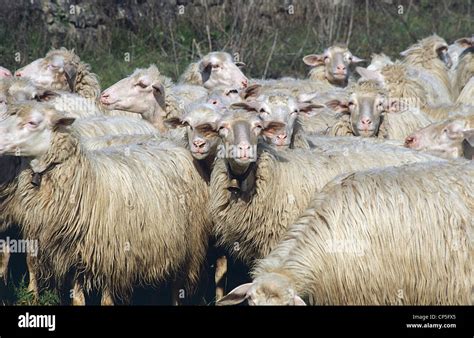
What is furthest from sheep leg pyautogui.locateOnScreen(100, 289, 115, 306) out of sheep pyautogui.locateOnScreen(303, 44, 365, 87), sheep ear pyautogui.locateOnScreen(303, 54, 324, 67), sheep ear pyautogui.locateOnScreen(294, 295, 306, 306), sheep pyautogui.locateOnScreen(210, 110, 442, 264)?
sheep ear pyautogui.locateOnScreen(303, 54, 324, 67)

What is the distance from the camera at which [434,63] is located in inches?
461

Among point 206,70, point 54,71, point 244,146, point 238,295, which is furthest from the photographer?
point 206,70

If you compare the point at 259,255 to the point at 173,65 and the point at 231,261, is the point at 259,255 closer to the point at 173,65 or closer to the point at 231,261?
the point at 231,261

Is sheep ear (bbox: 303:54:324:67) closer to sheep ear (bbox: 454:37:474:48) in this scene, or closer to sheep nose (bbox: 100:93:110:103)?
sheep ear (bbox: 454:37:474:48)

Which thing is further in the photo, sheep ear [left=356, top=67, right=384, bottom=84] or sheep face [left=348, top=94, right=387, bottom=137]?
sheep ear [left=356, top=67, right=384, bottom=84]

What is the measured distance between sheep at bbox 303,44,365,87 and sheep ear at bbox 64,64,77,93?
8.74 ft

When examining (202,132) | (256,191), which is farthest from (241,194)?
(202,132)

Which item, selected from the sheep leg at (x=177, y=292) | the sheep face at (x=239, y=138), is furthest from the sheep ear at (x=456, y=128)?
the sheep leg at (x=177, y=292)

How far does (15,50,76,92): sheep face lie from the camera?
977 centimetres

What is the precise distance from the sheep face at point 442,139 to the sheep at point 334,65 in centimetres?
331

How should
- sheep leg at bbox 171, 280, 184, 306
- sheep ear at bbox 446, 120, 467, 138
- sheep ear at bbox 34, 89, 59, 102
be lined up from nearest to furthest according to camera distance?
sheep leg at bbox 171, 280, 184, 306 < sheep ear at bbox 446, 120, 467, 138 < sheep ear at bbox 34, 89, 59, 102

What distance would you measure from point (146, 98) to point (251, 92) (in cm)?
89

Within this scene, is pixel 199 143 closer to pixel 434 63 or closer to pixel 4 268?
pixel 4 268

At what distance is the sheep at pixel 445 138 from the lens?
8102mm
